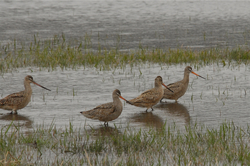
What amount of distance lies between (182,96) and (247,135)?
4573mm

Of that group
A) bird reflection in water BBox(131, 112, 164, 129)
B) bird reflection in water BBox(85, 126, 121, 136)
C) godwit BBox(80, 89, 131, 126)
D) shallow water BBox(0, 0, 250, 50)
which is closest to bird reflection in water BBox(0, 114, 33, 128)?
godwit BBox(80, 89, 131, 126)

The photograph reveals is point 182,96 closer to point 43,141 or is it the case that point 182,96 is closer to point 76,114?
point 76,114

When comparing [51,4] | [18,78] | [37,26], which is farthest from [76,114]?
[51,4]

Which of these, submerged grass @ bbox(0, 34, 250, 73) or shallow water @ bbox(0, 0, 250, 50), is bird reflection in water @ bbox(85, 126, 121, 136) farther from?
shallow water @ bbox(0, 0, 250, 50)

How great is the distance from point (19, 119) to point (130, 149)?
377 cm

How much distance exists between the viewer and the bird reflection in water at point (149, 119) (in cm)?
955

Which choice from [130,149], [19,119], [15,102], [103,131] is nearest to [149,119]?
[103,131]

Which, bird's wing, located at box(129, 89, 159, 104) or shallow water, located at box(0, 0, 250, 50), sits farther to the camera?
shallow water, located at box(0, 0, 250, 50)

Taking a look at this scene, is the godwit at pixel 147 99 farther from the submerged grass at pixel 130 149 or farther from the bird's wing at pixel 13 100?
the bird's wing at pixel 13 100

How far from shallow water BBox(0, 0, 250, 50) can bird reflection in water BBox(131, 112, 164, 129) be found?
30.3 feet

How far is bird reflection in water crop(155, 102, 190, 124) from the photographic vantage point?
1012 cm

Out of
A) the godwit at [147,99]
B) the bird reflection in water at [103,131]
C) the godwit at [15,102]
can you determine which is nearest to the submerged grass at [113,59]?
the godwit at [147,99]

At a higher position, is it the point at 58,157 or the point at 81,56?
the point at 81,56

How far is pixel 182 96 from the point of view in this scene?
12531 mm
